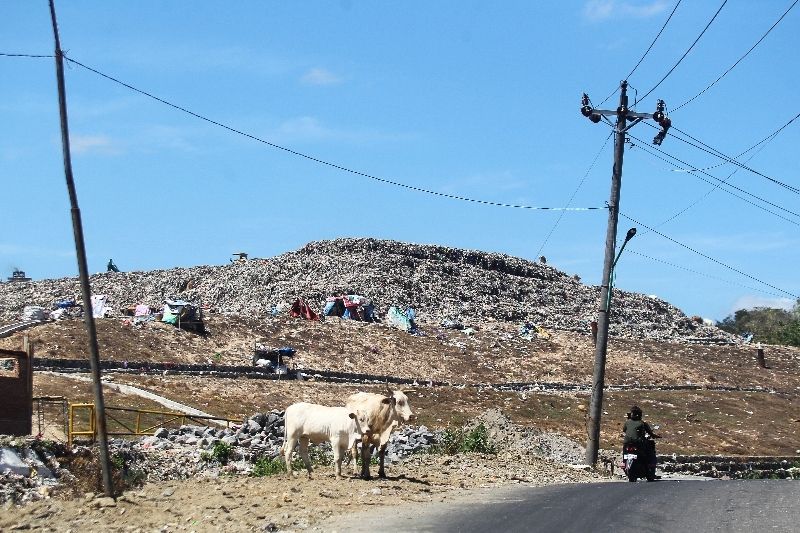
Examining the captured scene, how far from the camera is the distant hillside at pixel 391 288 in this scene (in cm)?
8581

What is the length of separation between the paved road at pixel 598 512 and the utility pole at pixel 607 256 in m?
8.19

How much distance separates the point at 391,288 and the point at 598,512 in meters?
72.7

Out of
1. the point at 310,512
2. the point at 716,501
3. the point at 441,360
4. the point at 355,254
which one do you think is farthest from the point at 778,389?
the point at 310,512

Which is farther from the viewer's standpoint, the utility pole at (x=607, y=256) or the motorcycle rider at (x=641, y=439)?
the utility pole at (x=607, y=256)

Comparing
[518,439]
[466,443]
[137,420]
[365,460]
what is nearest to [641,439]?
[466,443]

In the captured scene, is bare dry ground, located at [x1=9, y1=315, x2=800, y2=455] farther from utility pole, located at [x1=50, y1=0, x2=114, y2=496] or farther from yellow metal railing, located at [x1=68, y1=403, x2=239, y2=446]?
utility pole, located at [x1=50, y1=0, x2=114, y2=496]

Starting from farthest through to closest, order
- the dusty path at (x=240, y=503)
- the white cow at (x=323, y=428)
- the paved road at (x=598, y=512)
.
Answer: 1. the white cow at (x=323, y=428)
2. the dusty path at (x=240, y=503)
3. the paved road at (x=598, y=512)

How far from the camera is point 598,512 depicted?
1603cm

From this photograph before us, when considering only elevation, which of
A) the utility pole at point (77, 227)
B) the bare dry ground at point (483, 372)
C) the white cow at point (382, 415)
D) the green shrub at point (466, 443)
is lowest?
the bare dry ground at point (483, 372)

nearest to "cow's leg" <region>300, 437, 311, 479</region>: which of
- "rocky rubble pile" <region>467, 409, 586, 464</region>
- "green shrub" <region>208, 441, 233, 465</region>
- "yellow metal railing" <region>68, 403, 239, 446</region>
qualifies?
"green shrub" <region>208, 441, 233, 465</region>

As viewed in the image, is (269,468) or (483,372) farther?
(483,372)

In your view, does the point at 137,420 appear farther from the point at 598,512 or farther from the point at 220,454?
the point at 598,512

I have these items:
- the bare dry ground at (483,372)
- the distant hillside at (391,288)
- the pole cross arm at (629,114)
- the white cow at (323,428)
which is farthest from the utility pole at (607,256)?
the distant hillside at (391,288)

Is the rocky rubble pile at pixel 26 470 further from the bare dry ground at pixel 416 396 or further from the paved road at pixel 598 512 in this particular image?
the paved road at pixel 598 512
